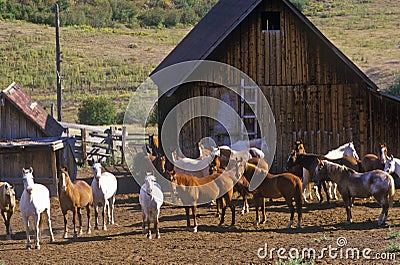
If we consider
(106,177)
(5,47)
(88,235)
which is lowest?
(88,235)

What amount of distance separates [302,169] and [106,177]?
15.5 feet

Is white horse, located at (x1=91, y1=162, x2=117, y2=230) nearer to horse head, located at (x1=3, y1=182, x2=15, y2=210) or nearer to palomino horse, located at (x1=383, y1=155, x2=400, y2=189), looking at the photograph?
horse head, located at (x1=3, y1=182, x2=15, y2=210)

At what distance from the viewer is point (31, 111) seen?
920 inches

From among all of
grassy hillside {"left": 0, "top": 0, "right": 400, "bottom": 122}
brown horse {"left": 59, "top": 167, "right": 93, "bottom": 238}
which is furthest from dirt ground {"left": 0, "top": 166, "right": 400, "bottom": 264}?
grassy hillside {"left": 0, "top": 0, "right": 400, "bottom": 122}

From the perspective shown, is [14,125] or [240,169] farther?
[14,125]

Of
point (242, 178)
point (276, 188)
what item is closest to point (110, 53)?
point (242, 178)

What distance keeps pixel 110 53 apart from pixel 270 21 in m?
41.4

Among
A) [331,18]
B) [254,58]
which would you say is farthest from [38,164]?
[331,18]

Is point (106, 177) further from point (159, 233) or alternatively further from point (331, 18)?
point (331, 18)

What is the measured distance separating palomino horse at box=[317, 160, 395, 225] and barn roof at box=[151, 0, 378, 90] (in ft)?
20.5

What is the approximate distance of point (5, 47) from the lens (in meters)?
62.5

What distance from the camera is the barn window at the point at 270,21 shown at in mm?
23352

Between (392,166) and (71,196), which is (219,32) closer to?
(392,166)

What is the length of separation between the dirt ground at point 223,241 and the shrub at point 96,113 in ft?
84.5
